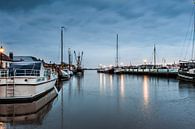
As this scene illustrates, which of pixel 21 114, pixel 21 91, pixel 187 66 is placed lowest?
pixel 21 114

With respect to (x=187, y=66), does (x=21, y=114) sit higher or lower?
lower

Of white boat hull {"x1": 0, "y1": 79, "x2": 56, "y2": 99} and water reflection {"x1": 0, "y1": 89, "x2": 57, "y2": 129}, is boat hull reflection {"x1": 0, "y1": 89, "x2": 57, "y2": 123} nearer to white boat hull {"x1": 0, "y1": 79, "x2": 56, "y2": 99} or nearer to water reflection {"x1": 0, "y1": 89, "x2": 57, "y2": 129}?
water reflection {"x1": 0, "y1": 89, "x2": 57, "y2": 129}

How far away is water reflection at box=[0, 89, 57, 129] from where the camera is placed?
1222 centimetres

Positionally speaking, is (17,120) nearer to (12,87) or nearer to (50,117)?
(50,117)

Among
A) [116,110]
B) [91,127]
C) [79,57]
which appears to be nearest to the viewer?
[91,127]

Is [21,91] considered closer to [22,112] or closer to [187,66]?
[22,112]

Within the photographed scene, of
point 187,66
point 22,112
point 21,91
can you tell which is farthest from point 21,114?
point 187,66

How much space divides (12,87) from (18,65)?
211 inches

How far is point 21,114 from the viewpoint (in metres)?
14.2

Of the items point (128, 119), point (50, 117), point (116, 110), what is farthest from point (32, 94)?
point (128, 119)

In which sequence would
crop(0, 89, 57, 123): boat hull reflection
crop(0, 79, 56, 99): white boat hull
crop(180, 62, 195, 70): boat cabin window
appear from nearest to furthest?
1. crop(0, 89, 57, 123): boat hull reflection
2. crop(0, 79, 56, 99): white boat hull
3. crop(180, 62, 195, 70): boat cabin window

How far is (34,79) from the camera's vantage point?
18.4m

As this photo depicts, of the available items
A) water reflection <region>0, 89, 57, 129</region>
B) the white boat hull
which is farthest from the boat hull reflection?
the white boat hull

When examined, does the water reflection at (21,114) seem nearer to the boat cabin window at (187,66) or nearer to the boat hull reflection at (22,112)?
the boat hull reflection at (22,112)
